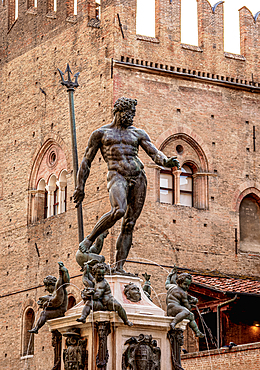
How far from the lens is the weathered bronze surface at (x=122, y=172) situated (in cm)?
924

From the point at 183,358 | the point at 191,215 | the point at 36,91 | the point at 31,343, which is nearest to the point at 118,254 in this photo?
the point at 183,358

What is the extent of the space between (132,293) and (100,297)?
1.51 ft

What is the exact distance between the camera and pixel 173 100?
80.1 feet

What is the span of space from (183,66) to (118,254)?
1589 centimetres

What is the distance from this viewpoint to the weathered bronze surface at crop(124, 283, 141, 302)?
29.3ft

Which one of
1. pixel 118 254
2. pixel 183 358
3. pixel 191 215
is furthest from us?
pixel 191 215

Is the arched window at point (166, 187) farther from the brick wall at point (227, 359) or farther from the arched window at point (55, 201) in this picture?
the brick wall at point (227, 359)

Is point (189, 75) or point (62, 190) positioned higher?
point (189, 75)

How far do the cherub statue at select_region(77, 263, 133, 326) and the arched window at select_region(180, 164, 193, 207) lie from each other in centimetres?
1556

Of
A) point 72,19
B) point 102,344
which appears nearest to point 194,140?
point 72,19

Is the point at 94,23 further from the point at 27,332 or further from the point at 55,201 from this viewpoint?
the point at 27,332

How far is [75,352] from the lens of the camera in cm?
878

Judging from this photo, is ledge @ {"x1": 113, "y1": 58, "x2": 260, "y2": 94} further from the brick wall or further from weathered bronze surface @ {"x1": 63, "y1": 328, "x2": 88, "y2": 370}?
weathered bronze surface @ {"x1": 63, "y1": 328, "x2": 88, "y2": 370}

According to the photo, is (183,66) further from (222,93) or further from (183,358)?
(183,358)
